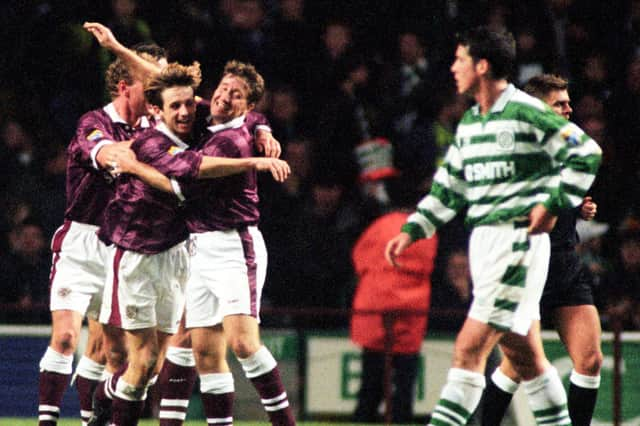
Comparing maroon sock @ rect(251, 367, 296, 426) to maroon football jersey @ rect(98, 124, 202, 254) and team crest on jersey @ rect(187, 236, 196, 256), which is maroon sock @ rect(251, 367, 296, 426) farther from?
maroon football jersey @ rect(98, 124, 202, 254)

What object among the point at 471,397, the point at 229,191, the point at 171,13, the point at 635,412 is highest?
the point at 171,13

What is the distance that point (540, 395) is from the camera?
21.2 ft

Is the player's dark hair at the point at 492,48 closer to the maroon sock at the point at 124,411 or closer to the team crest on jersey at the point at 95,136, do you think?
the team crest on jersey at the point at 95,136

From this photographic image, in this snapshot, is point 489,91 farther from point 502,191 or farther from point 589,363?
point 589,363

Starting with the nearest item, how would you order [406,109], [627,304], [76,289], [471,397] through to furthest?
[471,397], [76,289], [627,304], [406,109]

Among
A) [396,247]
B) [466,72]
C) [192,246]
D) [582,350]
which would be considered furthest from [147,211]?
[582,350]

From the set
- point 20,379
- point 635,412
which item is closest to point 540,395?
point 635,412

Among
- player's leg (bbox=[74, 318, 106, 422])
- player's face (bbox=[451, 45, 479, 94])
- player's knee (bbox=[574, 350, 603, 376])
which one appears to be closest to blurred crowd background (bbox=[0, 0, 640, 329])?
player's leg (bbox=[74, 318, 106, 422])

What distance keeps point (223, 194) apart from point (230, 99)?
469 mm

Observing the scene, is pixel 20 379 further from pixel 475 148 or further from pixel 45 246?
pixel 475 148

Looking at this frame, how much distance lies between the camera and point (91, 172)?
7434 mm

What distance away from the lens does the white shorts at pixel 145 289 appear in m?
6.96

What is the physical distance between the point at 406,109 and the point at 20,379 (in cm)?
356

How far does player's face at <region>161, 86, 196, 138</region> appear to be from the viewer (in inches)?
270
